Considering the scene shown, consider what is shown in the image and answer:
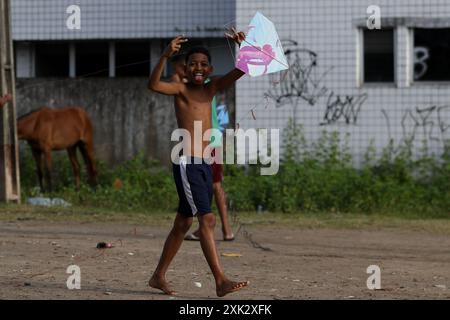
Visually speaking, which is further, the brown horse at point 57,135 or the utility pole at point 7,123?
the brown horse at point 57,135

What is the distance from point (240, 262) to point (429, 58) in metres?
8.27

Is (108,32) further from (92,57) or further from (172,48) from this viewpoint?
(172,48)

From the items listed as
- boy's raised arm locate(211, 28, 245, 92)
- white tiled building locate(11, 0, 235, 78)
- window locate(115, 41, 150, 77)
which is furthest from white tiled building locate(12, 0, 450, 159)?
boy's raised arm locate(211, 28, 245, 92)

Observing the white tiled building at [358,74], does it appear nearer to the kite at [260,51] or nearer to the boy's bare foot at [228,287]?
the kite at [260,51]

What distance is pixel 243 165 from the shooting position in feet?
57.2

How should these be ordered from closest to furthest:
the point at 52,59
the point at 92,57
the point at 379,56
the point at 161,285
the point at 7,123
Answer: the point at 161,285 → the point at 7,123 → the point at 379,56 → the point at 92,57 → the point at 52,59

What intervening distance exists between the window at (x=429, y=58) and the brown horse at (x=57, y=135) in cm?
558

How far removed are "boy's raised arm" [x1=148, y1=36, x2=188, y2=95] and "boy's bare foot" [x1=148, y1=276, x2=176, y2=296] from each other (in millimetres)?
1455

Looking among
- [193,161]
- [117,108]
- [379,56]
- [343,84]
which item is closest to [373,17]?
[379,56]

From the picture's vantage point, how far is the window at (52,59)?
20359 mm

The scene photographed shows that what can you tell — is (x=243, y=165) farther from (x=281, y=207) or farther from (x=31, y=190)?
(x=31, y=190)

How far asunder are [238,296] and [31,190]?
9815mm

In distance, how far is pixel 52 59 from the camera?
20500 millimetres

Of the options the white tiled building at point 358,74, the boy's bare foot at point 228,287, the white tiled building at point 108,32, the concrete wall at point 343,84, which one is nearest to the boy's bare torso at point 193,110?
the boy's bare foot at point 228,287
